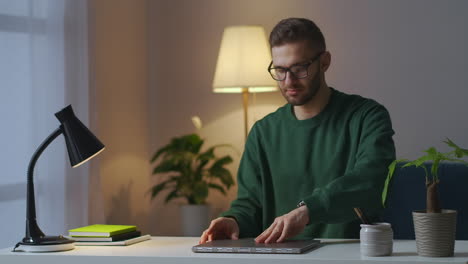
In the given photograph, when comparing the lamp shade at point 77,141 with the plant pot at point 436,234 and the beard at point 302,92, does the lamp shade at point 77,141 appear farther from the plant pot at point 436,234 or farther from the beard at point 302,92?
the plant pot at point 436,234

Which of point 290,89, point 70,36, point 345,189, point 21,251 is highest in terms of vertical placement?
point 70,36

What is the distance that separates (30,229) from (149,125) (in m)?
2.62

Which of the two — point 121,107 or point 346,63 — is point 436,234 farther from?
point 121,107

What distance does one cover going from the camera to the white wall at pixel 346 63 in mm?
4316

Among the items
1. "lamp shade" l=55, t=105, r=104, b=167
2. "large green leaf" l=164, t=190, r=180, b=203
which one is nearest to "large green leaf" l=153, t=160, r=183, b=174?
"large green leaf" l=164, t=190, r=180, b=203

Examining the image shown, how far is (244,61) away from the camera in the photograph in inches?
168

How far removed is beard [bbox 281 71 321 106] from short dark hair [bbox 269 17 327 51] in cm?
12

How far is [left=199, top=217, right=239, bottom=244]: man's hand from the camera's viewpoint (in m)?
2.39

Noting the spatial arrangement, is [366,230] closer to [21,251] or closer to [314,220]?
[314,220]

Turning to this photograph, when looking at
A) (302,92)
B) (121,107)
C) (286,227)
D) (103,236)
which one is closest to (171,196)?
(121,107)

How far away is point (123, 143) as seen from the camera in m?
4.56

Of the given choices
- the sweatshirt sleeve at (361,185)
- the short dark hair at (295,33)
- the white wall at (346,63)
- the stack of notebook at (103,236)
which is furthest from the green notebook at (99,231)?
the white wall at (346,63)

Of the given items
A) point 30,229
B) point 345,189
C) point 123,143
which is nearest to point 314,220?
point 345,189

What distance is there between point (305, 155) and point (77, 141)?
826 millimetres
